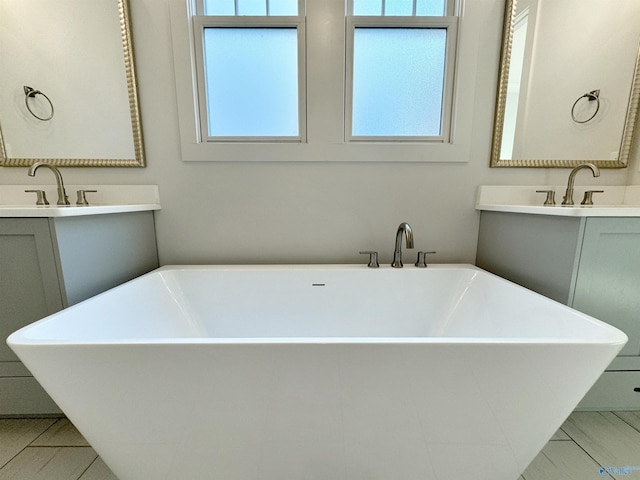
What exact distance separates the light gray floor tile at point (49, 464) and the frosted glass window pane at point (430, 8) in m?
2.48

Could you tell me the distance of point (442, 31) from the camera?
1.43 metres

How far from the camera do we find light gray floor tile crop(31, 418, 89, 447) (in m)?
1.03

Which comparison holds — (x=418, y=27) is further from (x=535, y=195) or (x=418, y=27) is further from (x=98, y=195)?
(x=98, y=195)

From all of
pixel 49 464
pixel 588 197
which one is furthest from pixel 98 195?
pixel 588 197

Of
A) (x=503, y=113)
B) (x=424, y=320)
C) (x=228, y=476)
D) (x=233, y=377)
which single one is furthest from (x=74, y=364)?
(x=503, y=113)

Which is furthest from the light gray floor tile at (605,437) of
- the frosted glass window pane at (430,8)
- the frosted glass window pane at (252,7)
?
the frosted glass window pane at (252,7)

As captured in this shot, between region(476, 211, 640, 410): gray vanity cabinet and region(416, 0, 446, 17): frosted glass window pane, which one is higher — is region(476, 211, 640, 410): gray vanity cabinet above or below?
below

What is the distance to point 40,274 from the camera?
1004 millimetres

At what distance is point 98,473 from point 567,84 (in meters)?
2.70

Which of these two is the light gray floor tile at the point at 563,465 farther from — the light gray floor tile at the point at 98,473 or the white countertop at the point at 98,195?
the white countertop at the point at 98,195

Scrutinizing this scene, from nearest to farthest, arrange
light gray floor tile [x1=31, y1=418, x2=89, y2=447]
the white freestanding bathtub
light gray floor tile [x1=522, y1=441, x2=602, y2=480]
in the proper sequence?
the white freestanding bathtub < light gray floor tile [x1=522, y1=441, x2=602, y2=480] < light gray floor tile [x1=31, y1=418, x2=89, y2=447]

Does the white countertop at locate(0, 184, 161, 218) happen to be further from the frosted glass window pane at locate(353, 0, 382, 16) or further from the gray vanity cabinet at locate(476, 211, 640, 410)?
the gray vanity cabinet at locate(476, 211, 640, 410)

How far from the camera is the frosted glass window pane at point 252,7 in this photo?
4.62 ft

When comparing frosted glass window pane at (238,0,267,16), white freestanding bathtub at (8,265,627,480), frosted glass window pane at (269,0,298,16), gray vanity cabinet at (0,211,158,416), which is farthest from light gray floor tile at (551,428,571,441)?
frosted glass window pane at (238,0,267,16)
